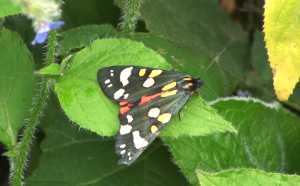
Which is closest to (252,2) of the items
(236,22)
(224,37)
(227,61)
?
(236,22)

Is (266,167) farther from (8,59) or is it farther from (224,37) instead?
(8,59)

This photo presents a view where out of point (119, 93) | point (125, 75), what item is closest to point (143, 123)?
point (119, 93)

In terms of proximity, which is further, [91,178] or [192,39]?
[192,39]

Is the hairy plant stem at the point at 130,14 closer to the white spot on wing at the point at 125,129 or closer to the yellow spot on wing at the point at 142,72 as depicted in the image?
the yellow spot on wing at the point at 142,72

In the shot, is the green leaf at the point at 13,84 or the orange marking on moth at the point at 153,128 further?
the green leaf at the point at 13,84

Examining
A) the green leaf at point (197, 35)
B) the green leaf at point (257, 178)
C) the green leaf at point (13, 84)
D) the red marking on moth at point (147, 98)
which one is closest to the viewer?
the green leaf at point (257, 178)

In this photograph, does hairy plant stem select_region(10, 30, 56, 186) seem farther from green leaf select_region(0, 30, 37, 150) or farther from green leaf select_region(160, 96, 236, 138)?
green leaf select_region(160, 96, 236, 138)

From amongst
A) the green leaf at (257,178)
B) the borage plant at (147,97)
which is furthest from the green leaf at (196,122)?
the green leaf at (257,178)

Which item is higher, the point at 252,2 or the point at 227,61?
the point at 252,2
